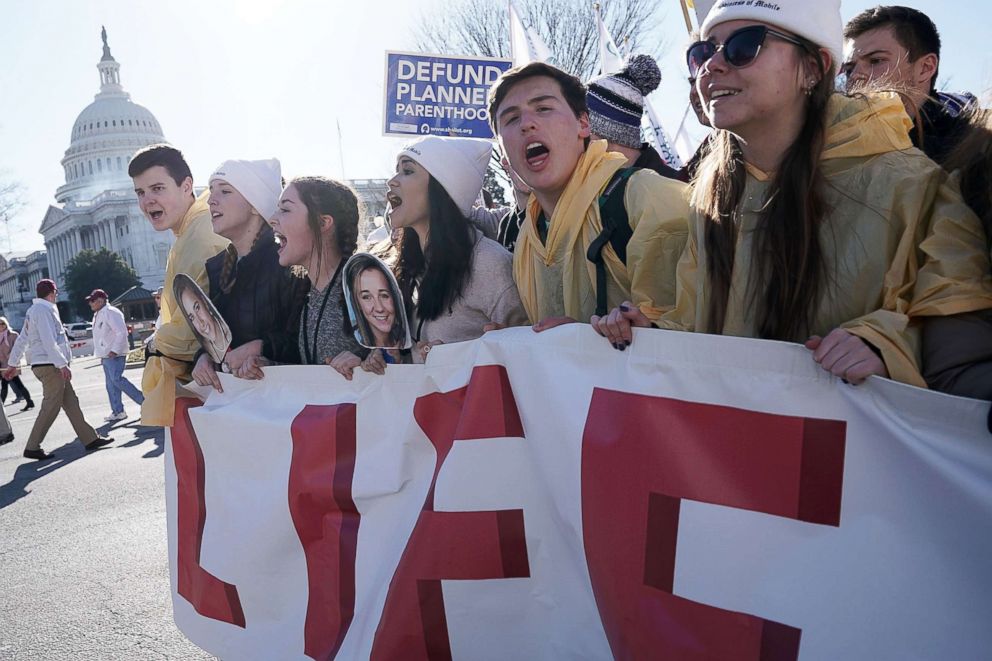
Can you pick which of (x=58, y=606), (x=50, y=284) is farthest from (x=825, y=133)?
(x=50, y=284)

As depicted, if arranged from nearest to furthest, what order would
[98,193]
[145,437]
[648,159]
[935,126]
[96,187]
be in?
[935,126] < [648,159] < [145,437] < [98,193] < [96,187]

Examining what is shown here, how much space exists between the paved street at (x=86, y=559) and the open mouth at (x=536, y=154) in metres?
2.48

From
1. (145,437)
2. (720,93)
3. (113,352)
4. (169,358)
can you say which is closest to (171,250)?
(169,358)

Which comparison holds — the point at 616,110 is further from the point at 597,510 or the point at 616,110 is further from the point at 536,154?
the point at 597,510


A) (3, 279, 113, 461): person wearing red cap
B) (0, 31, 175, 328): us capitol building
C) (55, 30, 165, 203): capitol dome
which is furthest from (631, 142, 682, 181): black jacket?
(55, 30, 165, 203): capitol dome

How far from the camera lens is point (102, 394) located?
14922mm

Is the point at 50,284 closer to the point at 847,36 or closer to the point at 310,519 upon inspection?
the point at 310,519

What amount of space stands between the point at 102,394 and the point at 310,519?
14.2m

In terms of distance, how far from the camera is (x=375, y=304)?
241 cm

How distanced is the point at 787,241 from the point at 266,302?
7.14 ft

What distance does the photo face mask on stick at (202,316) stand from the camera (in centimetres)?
293

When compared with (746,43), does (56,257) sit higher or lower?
lower

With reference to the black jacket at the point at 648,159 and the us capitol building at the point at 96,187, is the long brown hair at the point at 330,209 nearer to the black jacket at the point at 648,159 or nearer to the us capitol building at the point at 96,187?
the black jacket at the point at 648,159

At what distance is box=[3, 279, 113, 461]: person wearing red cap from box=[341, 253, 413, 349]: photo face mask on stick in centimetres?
707
